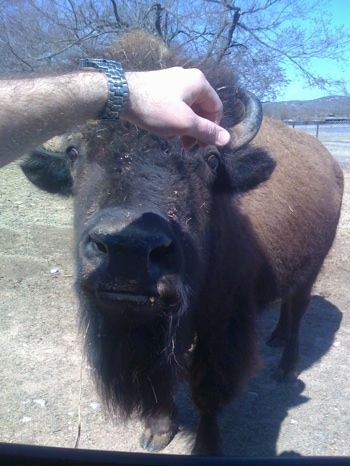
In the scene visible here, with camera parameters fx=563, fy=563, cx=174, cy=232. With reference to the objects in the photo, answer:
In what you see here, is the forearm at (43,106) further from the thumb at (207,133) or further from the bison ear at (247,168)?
the bison ear at (247,168)

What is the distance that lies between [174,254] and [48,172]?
178 cm

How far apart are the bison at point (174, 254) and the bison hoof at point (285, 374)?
1 centimetres

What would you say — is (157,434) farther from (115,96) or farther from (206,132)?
(115,96)

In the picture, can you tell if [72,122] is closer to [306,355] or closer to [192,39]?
[306,355]

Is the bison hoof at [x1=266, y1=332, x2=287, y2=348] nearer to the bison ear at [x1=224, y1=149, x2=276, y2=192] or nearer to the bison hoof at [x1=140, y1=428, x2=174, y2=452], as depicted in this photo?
the bison hoof at [x1=140, y1=428, x2=174, y2=452]

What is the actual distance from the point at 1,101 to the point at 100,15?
797 cm

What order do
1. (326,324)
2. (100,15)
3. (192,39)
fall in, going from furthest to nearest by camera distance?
(100,15)
(192,39)
(326,324)

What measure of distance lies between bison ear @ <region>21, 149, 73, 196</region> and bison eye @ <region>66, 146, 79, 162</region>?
422 millimetres

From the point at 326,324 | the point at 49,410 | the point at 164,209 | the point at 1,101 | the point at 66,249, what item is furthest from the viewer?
the point at 66,249

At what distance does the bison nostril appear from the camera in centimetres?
278

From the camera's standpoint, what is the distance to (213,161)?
3762mm

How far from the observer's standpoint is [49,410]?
4699mm

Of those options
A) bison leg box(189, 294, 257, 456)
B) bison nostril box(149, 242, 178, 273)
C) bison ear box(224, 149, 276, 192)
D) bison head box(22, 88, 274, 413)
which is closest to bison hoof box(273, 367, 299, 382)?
bison leg box(189, 294, 257, 456)

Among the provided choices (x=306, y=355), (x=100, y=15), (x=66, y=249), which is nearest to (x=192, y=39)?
(x=100, y=15)
